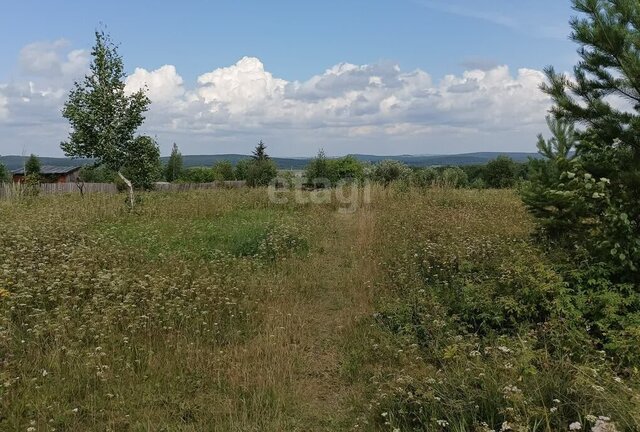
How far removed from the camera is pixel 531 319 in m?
4.22

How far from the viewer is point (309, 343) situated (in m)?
4.55

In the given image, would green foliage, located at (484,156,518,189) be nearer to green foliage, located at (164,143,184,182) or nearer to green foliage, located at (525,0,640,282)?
green foliage, located at (525,0,640,282)

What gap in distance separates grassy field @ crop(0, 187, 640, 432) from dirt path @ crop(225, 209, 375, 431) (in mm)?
20

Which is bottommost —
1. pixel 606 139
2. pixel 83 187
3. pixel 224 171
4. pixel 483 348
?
pixel 483 348

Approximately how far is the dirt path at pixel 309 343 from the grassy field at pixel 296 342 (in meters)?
0.02

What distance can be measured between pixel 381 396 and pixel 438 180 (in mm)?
14940

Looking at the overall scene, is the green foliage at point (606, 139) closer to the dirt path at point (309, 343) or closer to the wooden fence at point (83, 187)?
the dirt path at point (309, 343)

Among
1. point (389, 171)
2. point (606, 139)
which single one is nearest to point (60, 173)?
point (389, 171)

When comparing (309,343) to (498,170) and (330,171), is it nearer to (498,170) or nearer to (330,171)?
(330,171)

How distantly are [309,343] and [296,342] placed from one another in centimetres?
13

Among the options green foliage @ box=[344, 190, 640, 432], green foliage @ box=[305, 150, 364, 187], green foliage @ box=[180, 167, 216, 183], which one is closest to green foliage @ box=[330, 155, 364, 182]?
green foliage @ box=[305, 150, 364, 187]

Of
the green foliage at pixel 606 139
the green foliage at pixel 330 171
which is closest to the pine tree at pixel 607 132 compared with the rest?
the green foliage at pixel 606 139

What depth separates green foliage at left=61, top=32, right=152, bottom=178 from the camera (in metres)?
12.8

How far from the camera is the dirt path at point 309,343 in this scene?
10.9ft
